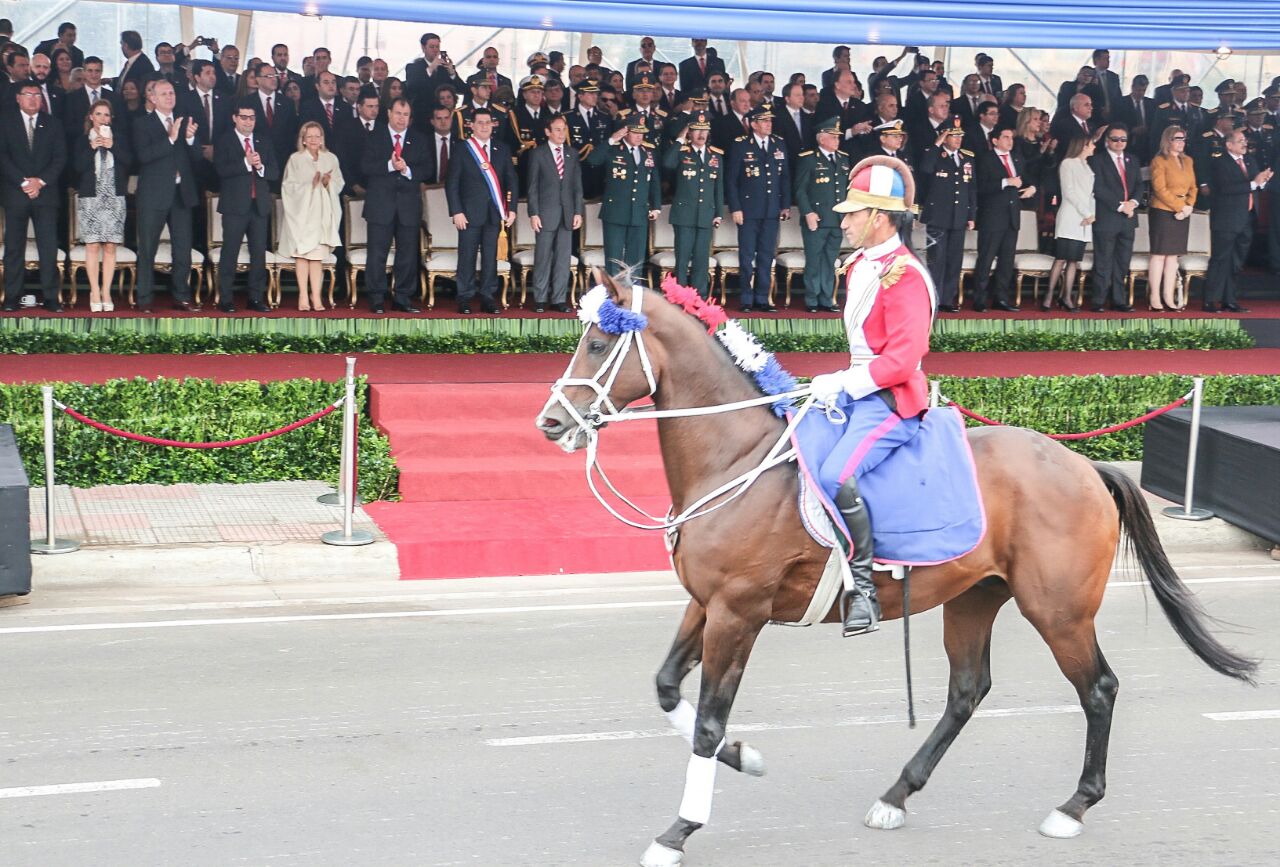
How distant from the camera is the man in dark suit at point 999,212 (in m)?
18.1

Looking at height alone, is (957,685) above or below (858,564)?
below

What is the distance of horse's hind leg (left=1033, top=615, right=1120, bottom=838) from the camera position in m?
6.52

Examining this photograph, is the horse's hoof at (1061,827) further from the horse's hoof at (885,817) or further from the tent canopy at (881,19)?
the tent canopy at (881,19)

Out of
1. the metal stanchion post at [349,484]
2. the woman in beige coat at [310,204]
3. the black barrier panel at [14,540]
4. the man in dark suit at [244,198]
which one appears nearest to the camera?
the black barrier panel at [14,540]

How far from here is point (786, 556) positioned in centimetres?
622

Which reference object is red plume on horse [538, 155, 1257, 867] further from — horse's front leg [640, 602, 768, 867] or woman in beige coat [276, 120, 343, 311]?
woman in beige coat [276, 120, 343, 311]

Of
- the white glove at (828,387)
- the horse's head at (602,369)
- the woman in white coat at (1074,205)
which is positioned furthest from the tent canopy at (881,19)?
the white glove at (828,387)

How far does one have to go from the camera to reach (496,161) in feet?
53.8

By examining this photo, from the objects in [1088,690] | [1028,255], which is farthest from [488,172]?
[1088,690]

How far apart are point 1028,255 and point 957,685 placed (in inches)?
519

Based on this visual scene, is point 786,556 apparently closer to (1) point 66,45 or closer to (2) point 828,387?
(2) point 828,387

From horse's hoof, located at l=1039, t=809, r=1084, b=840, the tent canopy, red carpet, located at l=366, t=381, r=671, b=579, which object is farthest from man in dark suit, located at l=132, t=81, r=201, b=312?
horse's hoof, located at l=1039, t=809, r=1084, b=840

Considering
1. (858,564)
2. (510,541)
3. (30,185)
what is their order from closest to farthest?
(858,564) < (510,541) < (30,185)

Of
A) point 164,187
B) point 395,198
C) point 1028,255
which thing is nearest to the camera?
point 164,187
